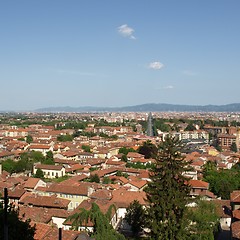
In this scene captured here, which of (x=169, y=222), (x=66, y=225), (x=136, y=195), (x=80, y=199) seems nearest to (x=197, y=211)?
(x=169, y=222)

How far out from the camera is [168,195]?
616 inches

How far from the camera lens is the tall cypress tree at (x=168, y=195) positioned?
15.1m

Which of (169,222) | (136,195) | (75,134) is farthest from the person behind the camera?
(75,134)

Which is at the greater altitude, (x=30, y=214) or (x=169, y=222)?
(x=169, y=222)

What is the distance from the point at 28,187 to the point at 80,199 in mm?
5973

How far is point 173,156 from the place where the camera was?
1648 cm

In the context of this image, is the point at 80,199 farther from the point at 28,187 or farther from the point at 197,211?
the point at 197,211

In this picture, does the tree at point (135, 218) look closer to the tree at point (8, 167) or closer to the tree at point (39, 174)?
the tree at point (39, 174)

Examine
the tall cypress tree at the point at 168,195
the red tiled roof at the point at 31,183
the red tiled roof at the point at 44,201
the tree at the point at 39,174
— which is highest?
the tall cypress tree at the point at 168,195

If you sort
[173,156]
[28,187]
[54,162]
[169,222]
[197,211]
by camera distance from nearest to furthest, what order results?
1. [169,222]
2. [173,156]
3. [197,211]
4. [28,187]
5. [54,162]

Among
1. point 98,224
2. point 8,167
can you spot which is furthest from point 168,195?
point 8,167

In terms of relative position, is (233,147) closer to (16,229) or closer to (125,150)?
(125,150)

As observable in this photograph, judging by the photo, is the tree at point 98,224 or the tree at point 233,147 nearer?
the tree at point 98,224

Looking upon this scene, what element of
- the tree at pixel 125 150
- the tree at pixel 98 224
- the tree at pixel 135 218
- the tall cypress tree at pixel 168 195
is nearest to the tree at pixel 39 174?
the tree at pixel 125 150
